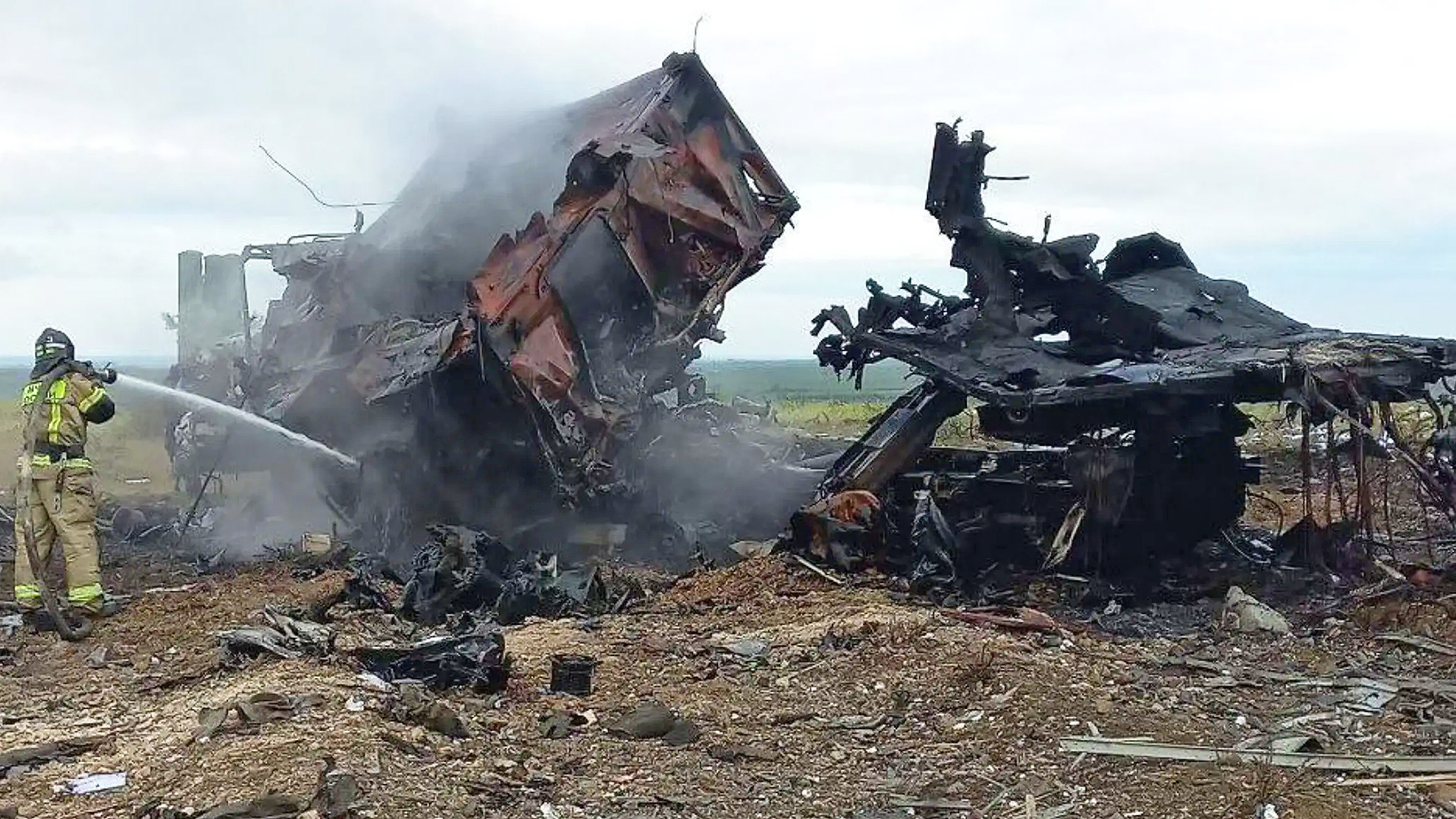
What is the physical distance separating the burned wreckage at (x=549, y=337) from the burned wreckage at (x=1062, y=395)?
1532 millimetres

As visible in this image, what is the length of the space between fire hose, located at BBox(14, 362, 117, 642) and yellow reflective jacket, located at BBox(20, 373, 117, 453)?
2cm

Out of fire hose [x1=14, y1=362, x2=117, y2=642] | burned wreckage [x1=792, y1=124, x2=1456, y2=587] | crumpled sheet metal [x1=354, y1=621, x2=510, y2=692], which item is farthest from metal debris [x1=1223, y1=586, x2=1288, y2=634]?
fire hose [x1=14, y1=362, x2=117, y2=642]

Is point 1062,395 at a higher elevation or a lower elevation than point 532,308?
lower

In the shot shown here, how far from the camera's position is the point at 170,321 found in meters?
16.4

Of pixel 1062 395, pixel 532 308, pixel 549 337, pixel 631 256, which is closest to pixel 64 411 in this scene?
pixel 532 308

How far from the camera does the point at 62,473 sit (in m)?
8.37

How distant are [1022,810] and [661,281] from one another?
6512mm

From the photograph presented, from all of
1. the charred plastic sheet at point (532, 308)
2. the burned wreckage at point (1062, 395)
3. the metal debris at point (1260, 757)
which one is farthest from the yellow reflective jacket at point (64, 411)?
the metal debris at point (1260, 757)

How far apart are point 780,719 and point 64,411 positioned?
17.3 feet

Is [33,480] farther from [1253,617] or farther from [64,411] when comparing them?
[1253,617]

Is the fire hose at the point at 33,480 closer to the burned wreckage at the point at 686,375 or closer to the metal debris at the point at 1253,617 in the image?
the burned wreckage at the point at 686,375

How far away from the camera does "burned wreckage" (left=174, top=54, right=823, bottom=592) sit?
9.47m

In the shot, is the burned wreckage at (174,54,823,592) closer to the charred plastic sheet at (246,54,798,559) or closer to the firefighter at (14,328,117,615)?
the charred plastic sheet at (246,54,798,559)

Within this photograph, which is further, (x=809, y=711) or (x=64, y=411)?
(x=64, y=411)
